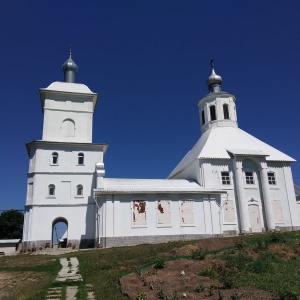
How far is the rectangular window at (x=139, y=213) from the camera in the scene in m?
26.5

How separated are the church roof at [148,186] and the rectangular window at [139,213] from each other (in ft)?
3.45

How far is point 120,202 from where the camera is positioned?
2653cm

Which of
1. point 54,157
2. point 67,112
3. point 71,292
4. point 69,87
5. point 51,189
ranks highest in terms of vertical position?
point 69,87

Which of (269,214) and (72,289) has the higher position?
(269,214)

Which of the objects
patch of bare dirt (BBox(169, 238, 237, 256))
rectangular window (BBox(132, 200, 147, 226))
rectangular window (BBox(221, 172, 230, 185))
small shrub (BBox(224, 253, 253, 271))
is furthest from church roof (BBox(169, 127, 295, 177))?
small shrub (BBox(224, 253, 253, 271))

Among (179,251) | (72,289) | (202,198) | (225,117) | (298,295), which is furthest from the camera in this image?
(225,117)

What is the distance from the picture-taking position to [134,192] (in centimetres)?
2675

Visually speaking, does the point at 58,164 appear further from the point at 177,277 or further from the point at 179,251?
the point at 177,277

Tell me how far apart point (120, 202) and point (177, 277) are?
16189 mm

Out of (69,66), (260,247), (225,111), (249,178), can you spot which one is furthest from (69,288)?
(225,111)

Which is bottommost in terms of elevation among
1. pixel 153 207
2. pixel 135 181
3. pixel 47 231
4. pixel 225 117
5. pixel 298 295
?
pixel 298 295

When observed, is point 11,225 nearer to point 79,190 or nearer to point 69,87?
point 79,190

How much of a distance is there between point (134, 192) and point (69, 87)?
1345 cm

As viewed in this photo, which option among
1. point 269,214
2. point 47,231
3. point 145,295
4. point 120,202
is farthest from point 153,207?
point 145,295
